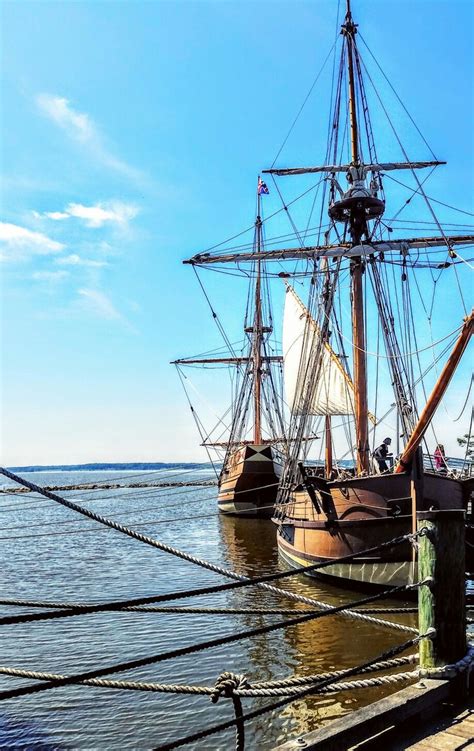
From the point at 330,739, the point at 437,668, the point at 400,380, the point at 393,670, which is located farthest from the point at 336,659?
the point at 400,380

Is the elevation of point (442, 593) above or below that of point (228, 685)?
above

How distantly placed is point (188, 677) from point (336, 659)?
91.0 inches

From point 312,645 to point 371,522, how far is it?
12.2 feet

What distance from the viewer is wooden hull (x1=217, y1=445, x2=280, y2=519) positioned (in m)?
34.0

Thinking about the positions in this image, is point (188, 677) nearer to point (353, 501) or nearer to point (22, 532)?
point (353, 501)

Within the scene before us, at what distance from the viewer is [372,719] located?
12.0 feet

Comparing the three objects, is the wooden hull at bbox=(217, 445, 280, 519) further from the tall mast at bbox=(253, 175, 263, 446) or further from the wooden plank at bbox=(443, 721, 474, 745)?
the wooden plank at bbox=(443, 721, 474, 745)

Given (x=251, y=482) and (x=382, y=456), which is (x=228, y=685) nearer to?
(x=382, y=456)

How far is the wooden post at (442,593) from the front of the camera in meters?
4.32

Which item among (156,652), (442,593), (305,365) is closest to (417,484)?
(156,652)

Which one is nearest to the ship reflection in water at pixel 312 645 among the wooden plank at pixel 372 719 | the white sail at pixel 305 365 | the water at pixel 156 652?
the water at pixel 156 652

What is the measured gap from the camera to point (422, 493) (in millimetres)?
13023

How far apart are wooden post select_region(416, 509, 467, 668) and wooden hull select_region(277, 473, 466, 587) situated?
8.19 meters

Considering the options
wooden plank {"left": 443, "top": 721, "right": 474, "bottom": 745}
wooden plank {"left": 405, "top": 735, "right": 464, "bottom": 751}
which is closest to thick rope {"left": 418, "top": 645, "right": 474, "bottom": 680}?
wooden plank {"left": 443, "top": 721, "right": 474, "bottom": 745}
